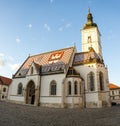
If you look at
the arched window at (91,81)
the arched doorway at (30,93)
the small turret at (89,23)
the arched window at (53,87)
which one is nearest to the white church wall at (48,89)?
the arched window at (53,87)

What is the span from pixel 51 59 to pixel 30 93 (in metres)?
10.3

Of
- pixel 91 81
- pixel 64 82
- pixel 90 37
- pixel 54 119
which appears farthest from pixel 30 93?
pixel 90 37

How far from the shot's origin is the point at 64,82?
92.4 feet

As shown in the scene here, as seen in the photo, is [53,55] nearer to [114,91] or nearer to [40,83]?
[40,83]

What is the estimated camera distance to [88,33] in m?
42.3

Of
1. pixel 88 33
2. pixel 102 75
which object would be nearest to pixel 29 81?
pixel 102 75

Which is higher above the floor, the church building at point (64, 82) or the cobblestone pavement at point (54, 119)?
the church building at point (64, 82)

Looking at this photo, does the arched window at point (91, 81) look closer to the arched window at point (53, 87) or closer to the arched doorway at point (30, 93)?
the arched window at point (53, 87)

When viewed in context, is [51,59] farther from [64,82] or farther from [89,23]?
[89,23]

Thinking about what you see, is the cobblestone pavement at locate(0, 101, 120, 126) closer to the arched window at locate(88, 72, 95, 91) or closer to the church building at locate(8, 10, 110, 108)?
the church building at locate(8, 10, 110, 108)

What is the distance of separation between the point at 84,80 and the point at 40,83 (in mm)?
10635

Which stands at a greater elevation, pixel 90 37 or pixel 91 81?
pixel 90 37

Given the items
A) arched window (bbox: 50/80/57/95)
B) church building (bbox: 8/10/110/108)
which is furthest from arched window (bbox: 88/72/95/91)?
arched window (bbox: 50/80/57/95)

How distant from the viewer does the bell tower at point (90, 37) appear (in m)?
40.2
